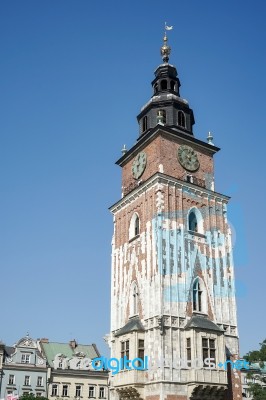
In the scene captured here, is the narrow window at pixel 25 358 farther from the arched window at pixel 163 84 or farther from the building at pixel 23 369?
the arched window at pixel 163 84

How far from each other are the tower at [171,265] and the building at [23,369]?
994 inches

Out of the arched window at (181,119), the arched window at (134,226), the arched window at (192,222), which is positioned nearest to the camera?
the arched window at (192,222)

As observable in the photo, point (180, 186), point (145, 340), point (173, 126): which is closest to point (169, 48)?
point (173, 126)

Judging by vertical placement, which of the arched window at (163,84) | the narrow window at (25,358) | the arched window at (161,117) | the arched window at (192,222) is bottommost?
the narrow window at (25,358)

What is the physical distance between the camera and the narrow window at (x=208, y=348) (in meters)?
33.3

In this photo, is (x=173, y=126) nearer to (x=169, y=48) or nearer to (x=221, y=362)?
(x=169, y=48)

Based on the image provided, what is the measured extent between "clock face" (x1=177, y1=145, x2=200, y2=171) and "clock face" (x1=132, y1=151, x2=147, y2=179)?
282 cm

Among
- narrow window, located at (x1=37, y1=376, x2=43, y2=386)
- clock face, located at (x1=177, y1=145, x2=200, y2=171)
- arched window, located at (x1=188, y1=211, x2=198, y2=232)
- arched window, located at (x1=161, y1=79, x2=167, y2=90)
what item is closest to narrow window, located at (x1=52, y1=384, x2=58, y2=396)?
narrow window, located at (x1=37, y1=376, x2=43, y2=386)

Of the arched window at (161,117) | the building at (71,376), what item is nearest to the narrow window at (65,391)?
the building at (71,376)

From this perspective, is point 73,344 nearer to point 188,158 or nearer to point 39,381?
point 39,381

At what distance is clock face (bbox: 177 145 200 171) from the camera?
39781mm

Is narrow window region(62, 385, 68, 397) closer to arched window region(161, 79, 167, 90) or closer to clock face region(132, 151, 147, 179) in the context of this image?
clock face region(132, 151, 147, 179)

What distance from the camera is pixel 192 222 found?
38.6 meters

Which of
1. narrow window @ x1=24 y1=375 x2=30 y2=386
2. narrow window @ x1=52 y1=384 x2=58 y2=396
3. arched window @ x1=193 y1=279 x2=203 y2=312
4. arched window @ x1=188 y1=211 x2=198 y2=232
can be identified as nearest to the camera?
arched window @ x1=193 y1=279 x2=203 y2=312
